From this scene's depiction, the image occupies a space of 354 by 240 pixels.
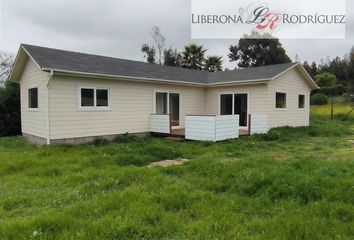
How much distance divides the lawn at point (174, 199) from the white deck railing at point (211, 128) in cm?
373

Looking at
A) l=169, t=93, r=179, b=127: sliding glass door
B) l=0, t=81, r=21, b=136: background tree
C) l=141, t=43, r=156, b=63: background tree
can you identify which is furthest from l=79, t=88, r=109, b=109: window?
l=141, t=43, r=156, b=63: background tree

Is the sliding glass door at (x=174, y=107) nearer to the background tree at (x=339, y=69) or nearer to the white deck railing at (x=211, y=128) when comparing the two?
the white deck railing at (x=211, y=128)

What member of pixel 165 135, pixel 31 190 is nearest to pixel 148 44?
pixel 165 135

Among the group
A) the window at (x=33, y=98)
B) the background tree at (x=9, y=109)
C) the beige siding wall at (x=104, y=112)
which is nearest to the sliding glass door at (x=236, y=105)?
the beige siding wall at (x=104, y=112)

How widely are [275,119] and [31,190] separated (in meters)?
11.7

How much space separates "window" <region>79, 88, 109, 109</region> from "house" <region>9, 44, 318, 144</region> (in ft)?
0.12

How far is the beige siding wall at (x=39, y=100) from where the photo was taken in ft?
32.7

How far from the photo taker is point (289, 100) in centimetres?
1498

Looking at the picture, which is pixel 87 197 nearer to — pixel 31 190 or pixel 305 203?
pixel 31 190

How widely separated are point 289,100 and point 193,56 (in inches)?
661

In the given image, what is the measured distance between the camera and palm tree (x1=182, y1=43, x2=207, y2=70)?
98.1ft

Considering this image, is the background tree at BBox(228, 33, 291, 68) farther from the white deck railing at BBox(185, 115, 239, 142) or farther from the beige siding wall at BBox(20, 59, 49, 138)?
the beige siding wall at BBox(20, 59, 49, 138)

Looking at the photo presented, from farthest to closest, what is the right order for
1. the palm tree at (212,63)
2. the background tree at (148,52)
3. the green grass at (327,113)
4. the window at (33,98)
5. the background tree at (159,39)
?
the background tree at (159,39), the background tree at (148,52), the palm tree at (212,63), the green grass at (327,113), the window at (33,98)

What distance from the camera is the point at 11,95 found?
14.7 m
